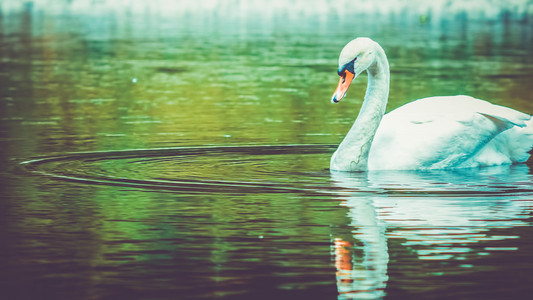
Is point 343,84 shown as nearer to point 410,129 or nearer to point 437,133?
point 410,129

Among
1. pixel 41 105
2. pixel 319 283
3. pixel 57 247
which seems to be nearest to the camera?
pixel 319 283

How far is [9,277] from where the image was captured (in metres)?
7.02

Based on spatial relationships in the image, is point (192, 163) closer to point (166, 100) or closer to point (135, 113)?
point (135, 113)

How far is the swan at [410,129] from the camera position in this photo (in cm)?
1120

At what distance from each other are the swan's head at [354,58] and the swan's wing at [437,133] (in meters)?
0.67

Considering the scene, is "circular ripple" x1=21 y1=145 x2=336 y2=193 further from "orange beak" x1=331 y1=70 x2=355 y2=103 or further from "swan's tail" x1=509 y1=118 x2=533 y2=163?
"swan's tail" x1=509 y1=118 x2=533 y2=163

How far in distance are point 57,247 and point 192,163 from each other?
13.1 ft

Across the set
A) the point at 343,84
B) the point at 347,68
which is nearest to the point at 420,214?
the point at 343,84

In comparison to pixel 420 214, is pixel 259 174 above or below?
below

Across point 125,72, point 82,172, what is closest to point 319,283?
point 82,172

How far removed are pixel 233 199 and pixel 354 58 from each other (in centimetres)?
213

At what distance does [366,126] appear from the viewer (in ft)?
37.3

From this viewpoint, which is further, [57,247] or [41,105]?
[41,105]

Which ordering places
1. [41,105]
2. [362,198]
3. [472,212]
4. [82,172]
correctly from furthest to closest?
[41,105] < [82,172] < [362,198] < [472,212]
